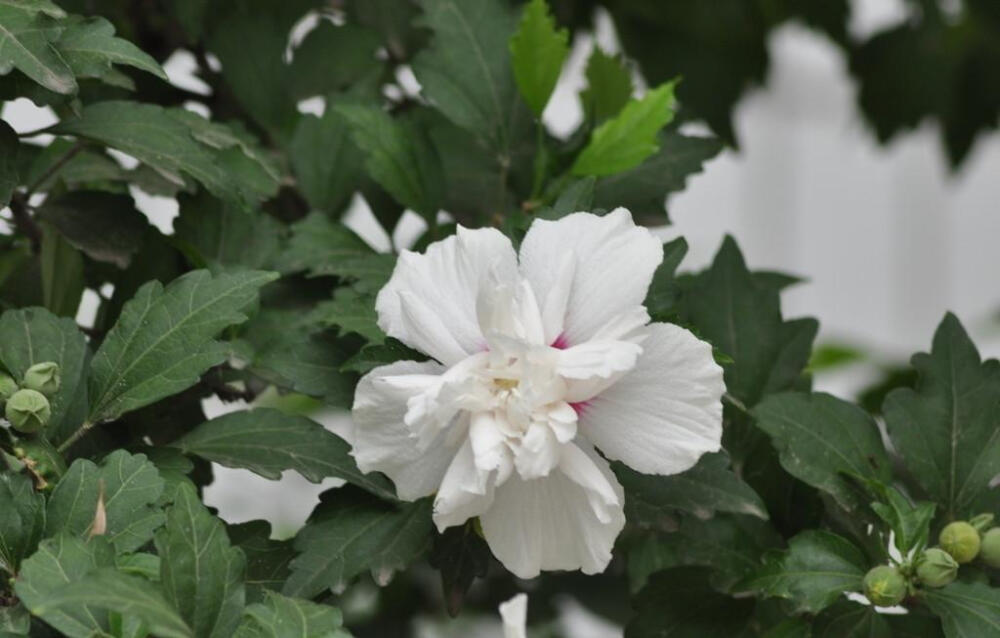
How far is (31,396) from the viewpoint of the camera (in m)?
0.56

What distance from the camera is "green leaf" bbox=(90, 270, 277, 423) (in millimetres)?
584

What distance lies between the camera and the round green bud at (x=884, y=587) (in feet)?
1.90

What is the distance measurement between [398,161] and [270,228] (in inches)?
2.9

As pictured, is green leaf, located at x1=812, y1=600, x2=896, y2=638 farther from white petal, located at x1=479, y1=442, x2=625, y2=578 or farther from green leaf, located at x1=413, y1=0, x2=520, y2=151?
green leaf, located at x1=413, y1=0, x2=520, y2=151

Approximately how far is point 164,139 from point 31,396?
0.48 ft

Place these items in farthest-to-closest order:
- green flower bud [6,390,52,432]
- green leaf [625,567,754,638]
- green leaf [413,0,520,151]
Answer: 1. green leaf [413,0,520,151]
2. green leaf [625,567,754,638]
3. green flower bud [6,390,52,432]

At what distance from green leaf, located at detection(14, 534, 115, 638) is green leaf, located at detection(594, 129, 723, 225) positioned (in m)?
0.32

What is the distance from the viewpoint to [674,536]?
0.69 meters

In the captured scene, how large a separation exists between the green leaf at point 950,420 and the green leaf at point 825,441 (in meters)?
0.01

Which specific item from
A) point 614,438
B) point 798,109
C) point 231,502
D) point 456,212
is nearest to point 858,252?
point 798,109

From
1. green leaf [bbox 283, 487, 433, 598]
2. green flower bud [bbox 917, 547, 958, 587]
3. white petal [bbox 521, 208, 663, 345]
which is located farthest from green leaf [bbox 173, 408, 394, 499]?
Answer: green flower bud [bbox 917, 547, 958, 587]

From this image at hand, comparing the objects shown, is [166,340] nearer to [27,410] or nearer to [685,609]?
[27,410]

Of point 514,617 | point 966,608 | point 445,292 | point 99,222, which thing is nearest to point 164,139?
point 99,222

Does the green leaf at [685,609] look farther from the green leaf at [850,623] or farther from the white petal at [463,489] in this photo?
the white petal at [463,489]
